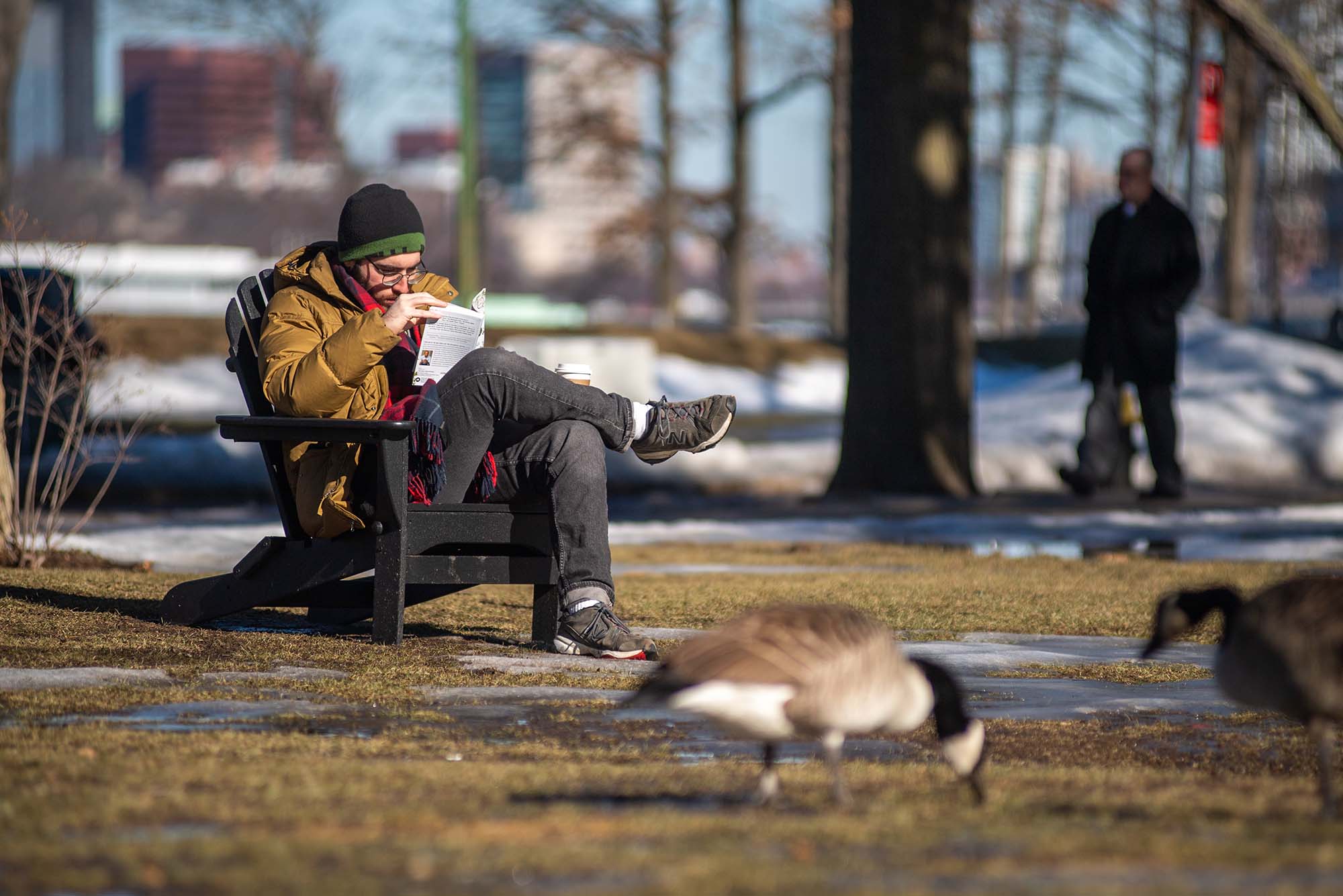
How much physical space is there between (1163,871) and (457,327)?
10.7ft

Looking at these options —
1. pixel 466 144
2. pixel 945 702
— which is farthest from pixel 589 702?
pixel 466 144

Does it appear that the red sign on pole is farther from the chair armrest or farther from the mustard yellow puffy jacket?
the chair armrest

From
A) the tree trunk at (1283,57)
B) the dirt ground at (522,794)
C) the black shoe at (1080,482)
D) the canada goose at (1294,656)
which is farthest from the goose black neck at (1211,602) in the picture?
the black shoe at (1080,482)

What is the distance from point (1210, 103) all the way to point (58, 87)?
112 meters

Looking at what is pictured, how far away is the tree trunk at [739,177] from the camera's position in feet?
107

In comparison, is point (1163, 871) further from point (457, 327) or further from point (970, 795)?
point (457, 327)

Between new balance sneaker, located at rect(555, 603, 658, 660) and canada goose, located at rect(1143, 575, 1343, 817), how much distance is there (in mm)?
2344

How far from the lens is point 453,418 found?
213 inches

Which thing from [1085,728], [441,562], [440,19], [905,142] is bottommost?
[1085,728]

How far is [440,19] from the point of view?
109ft

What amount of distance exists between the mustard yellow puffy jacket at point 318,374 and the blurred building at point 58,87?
8107cm

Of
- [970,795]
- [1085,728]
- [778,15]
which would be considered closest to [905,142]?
[1085,728]

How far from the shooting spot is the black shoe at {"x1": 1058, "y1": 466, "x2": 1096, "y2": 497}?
12.0 meters

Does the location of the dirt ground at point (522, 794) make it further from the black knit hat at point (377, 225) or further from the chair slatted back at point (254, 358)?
the black knit hat at point (377, 225)
